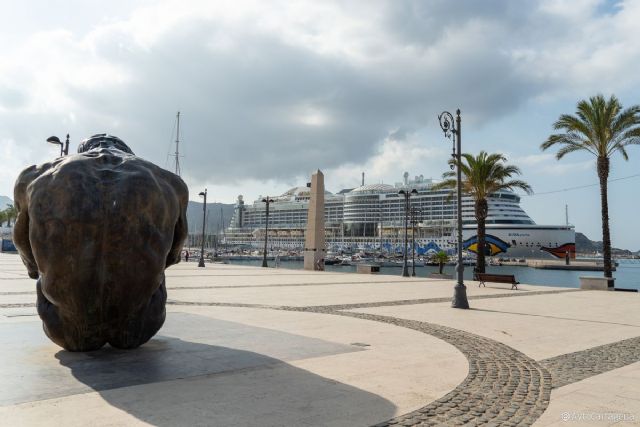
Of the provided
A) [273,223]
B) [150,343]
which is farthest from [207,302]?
[273,223]

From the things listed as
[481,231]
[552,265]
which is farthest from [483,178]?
[552,265]

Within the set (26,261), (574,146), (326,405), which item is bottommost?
(326,405)

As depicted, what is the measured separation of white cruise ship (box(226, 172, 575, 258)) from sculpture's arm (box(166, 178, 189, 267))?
47.3m

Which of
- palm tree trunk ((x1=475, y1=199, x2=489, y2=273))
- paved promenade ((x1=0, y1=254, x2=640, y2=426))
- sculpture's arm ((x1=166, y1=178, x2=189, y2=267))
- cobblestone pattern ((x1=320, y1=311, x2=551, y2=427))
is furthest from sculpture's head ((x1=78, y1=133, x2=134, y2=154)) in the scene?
palm tree trunk ((x1=475, y1=199, x2=489, y2=273))

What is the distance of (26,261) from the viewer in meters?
6.76

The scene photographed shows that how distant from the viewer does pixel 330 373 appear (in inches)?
230

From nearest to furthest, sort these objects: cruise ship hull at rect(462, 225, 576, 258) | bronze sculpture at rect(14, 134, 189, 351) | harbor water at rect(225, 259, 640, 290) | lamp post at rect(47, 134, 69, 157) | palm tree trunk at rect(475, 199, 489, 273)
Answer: bronze sculpture at rect(14, 134, 189, 351) < lamp post at rect(47, 134, 69, 157) < palm tree trunk at rect(475, 199, 489, 273) < harbor water at rect(225, 259, 640, 290) < cruise ship hull at rect(462, 225, 576, 258)

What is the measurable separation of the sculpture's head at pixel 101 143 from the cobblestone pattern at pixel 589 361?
698cm

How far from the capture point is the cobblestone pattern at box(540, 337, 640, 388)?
6178mm

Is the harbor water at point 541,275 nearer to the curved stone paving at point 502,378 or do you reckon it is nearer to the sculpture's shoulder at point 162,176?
the curved stone paving at point 502,378

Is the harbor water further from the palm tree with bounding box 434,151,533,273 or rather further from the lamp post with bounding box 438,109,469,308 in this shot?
the lamp post with bounding box 438,109,469,308

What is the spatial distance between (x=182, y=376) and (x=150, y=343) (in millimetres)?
2019

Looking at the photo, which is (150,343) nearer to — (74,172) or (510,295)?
(74,172)

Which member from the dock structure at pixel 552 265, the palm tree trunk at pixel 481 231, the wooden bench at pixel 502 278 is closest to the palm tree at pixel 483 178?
the palm tree trunk at pixel 481 231
